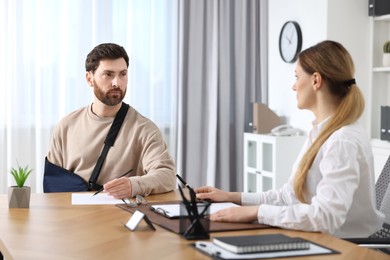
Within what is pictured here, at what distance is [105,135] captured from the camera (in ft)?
9.90

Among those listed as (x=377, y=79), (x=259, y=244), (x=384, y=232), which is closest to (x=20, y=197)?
(x=259, y=244)

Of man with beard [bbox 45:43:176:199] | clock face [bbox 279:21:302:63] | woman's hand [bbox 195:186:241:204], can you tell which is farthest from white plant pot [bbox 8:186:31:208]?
clock face [bbox 279:21:302:63]

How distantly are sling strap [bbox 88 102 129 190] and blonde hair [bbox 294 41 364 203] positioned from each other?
3.36 feet

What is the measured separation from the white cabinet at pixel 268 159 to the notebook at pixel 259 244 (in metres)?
3.40

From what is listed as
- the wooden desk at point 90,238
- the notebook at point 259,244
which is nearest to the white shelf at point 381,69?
the wooden desk at point 90,238

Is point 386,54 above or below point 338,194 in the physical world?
above

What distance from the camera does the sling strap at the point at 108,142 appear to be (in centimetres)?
288

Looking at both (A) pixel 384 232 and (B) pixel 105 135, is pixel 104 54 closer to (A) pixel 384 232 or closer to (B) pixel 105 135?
(B) pixel 105 135

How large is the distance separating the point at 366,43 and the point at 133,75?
1938mm

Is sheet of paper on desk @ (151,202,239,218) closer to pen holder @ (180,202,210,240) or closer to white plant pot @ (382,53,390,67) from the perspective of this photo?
pen holder @ (180,202,210,240)

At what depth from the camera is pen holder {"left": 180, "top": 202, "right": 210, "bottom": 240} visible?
6.19 feet

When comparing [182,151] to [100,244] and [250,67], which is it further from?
[100,244]

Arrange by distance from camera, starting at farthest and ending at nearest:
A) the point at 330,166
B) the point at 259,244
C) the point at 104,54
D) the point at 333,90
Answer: the point at 104,54 → the point at 333,90 → the point at 330,166 → the point at 259,244

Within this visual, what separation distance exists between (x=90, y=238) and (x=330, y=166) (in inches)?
29.7
